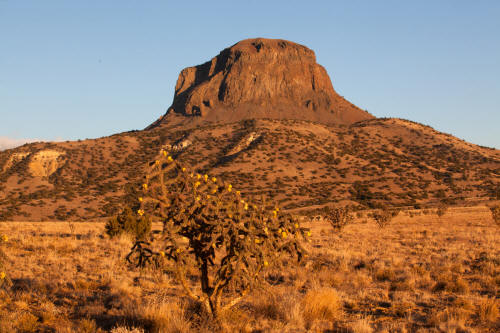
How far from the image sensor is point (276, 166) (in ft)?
224

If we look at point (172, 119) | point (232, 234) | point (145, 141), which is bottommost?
point (232, 234)

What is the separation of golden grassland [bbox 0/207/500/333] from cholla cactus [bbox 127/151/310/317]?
636mm

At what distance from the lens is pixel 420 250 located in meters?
17.3

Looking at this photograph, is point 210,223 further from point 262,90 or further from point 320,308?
point 262,90

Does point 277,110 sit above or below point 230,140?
above

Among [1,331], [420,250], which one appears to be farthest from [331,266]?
[1,331]

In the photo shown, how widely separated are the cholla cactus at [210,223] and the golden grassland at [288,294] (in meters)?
0.64

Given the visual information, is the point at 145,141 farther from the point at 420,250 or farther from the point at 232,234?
the point at 232,234

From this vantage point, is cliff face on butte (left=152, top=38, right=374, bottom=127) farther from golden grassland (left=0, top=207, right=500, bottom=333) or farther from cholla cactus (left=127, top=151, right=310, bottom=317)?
cholla cactus (left=127, top=151, right=310, bottom=317)

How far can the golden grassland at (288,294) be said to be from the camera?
7.59 m

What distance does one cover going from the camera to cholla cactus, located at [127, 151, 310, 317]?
6.41 metres

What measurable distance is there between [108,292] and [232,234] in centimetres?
545

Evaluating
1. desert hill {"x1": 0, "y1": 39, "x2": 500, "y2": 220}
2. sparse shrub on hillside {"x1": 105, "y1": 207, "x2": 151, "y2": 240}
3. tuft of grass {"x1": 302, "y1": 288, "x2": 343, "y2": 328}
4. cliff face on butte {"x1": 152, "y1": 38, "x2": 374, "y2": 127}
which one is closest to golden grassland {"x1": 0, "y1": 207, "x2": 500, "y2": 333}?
tuft of grass {"x1": 302, "y1": 288, "x2": 343, "y2": 328}

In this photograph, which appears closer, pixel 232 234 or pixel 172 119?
pixel 232 234
